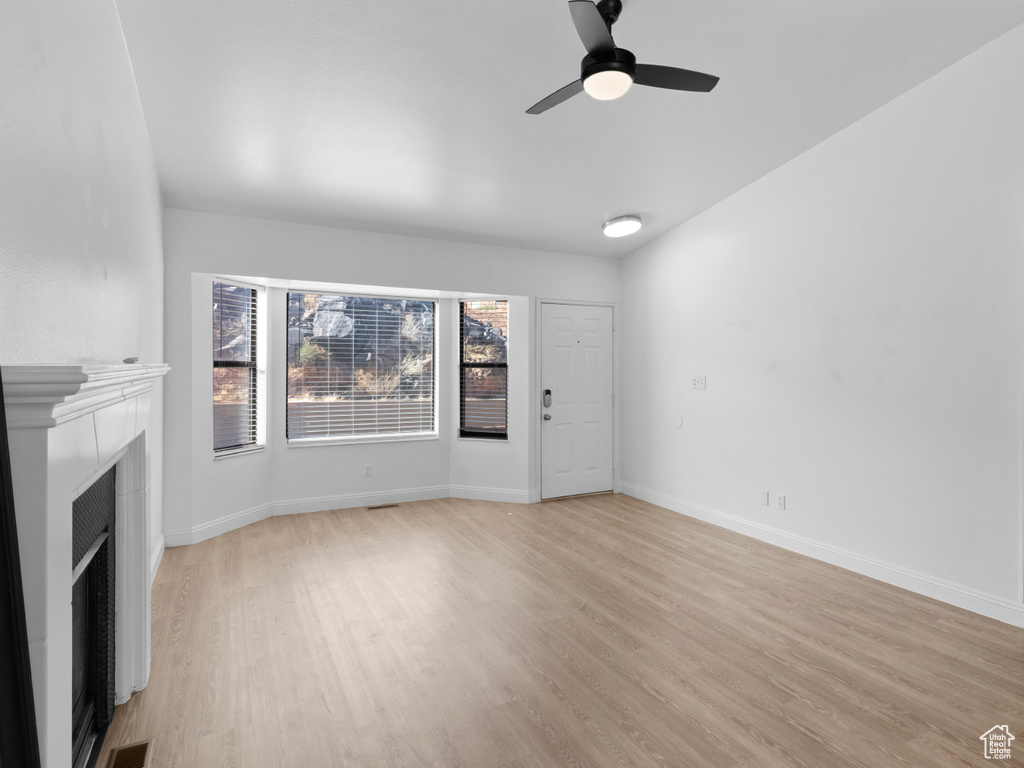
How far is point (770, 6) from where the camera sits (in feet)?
8.73

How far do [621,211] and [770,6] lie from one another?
2198 mm

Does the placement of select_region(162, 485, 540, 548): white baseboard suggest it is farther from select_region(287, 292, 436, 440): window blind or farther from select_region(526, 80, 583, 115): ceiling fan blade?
select_region(526, 80, 583, 115): ceiling fan blade

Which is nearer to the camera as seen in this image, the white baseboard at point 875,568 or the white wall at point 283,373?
the white baseboard at point 875,568

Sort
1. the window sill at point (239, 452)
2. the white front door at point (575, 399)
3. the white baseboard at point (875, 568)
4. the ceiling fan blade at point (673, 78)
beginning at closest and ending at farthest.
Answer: the ceiling fan blade at point (673, 78) < the white baseboard at point (875, 568) < the window sill at point (239, 452) < the white front door at point (575, 399)

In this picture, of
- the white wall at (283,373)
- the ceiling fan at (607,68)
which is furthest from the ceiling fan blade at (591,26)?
the white wall at (283,373)

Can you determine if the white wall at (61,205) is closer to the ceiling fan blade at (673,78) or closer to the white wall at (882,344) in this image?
Result: the ceiling fan blade at (673,78)

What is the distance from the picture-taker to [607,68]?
88.2 inches

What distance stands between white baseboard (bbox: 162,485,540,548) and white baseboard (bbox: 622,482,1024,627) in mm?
1721

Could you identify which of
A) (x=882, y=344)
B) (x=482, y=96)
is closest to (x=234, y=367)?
(x=482, y=96)

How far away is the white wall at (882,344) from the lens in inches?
119

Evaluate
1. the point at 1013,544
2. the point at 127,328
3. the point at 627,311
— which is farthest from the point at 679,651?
the point at 627,311

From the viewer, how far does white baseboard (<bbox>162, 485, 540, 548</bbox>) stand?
13.9 feet

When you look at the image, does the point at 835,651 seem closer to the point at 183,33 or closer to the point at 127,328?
the point at 127,328
